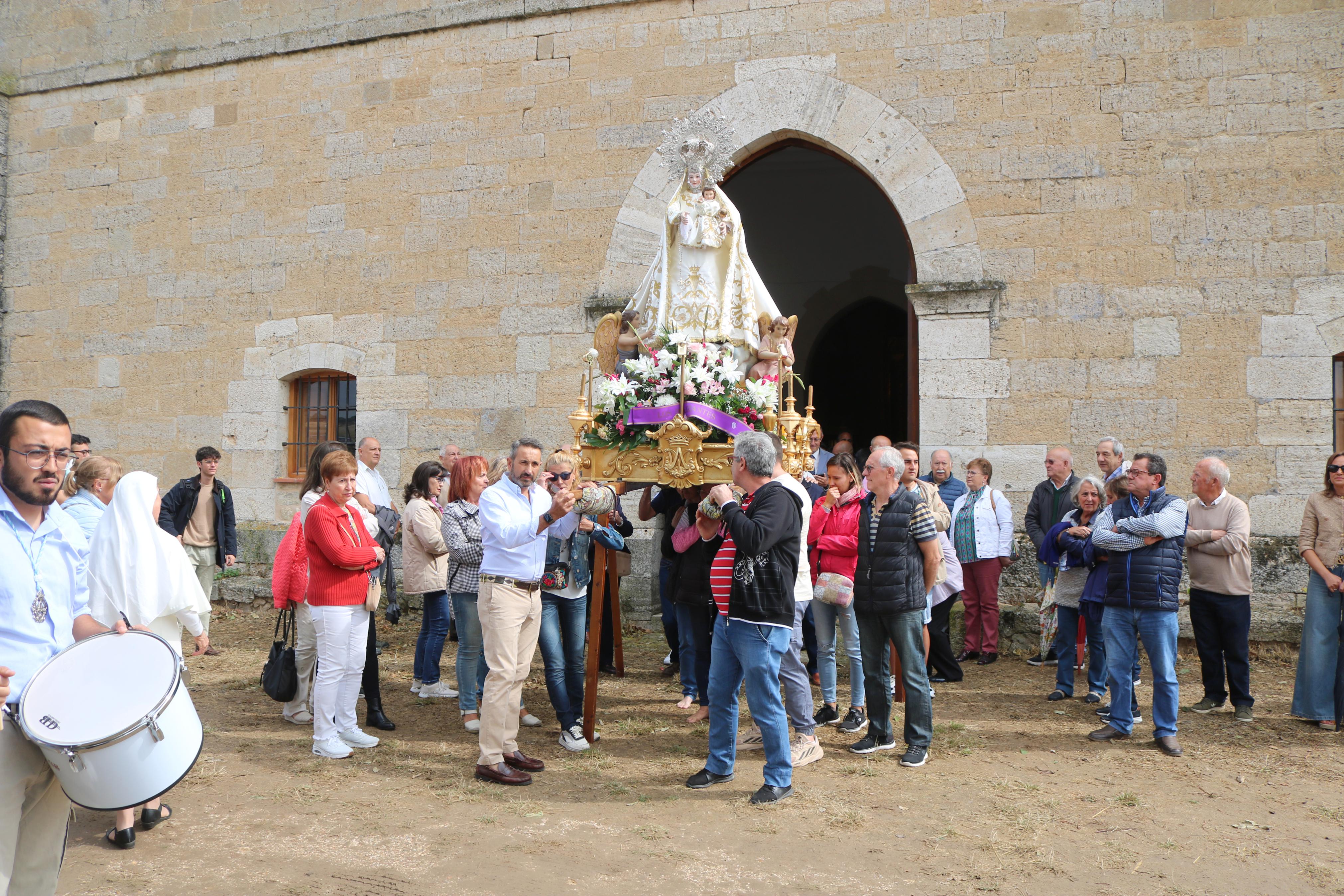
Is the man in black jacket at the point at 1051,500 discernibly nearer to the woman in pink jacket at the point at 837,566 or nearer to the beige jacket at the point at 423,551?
the woman in pink jacket at the point at 837,566

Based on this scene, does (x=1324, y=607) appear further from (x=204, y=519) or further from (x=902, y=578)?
(x=204, y=519)

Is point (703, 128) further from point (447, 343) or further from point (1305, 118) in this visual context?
point (1305, 118)

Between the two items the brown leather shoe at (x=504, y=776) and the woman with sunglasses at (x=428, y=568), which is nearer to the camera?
the brown leather shoe at (x=504, y=776)

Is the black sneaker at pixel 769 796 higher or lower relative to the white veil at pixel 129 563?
lower

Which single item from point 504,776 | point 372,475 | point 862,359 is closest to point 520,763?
→ point 504,776

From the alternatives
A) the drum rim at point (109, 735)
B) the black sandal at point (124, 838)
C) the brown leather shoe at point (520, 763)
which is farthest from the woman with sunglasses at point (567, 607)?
the drum rim at point (109, 735)

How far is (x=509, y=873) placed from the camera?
3.74m

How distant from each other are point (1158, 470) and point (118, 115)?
35.4 feet

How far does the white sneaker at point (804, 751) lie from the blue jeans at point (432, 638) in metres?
2.59

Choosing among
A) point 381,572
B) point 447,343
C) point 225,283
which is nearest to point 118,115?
point 225,283

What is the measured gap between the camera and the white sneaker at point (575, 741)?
17.7 feet

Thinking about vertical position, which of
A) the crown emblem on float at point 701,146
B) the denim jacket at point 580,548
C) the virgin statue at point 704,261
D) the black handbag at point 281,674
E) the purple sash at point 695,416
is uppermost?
the crown emblem on float at point 701,146

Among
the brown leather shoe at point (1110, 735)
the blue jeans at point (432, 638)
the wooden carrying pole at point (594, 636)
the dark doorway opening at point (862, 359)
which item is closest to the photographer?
the wooden carrying pole at point (594, 636)

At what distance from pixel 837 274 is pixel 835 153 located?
17.8 feet
